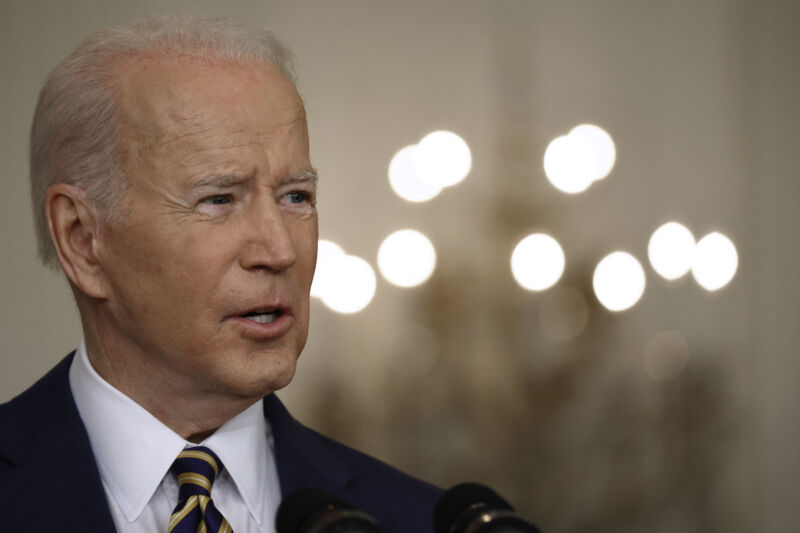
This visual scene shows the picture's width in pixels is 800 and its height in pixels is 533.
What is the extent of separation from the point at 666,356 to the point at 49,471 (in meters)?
2.68

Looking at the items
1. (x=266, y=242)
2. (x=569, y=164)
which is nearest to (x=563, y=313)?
(x=569, y=164)

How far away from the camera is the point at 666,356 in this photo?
Answer: 3.56 m

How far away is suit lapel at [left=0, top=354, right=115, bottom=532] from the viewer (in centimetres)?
129

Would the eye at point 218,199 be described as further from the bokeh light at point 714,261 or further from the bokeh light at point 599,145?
the bokeh light at point 714,261

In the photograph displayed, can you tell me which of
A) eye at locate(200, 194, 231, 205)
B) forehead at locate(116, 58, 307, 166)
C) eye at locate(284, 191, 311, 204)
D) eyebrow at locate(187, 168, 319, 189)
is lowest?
eye at locate(284, 191, 311, 204)

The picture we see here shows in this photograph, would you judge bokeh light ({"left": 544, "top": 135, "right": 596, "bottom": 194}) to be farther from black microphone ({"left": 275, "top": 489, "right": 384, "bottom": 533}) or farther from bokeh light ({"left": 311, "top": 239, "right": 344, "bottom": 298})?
black microphone ({"left": 275, "top": 489, "right": 384, "bottom": 533})

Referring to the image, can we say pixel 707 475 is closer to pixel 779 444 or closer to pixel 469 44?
pixel 779 444

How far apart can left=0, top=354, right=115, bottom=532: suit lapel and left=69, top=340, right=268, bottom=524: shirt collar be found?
30mm

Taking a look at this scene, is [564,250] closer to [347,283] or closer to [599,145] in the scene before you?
[599,145]

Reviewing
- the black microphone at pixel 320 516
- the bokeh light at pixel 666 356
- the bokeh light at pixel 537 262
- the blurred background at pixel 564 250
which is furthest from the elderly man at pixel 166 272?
the bokeh light at pixel 666 356

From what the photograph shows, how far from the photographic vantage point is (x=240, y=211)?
1.34 meters

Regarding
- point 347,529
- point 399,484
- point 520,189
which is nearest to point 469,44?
point 520,189

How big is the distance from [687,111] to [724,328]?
32.7 inches

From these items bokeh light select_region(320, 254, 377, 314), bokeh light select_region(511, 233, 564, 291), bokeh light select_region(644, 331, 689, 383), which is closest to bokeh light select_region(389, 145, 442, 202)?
bokeh light select_region(320, 254, 377, 314)
